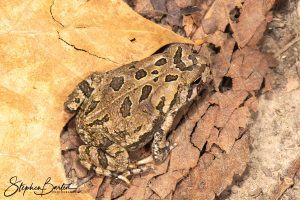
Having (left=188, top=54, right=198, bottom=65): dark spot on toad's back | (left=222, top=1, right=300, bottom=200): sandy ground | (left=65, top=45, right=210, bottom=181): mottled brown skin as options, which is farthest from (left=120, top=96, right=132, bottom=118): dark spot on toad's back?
(left=222, top=1, right=300, bottom=200): sandy ground

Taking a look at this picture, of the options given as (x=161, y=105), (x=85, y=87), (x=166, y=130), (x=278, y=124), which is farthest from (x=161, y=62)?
(x=278, y=124)

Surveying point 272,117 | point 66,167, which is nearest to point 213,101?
point 272,117

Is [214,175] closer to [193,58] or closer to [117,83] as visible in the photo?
[193,58]

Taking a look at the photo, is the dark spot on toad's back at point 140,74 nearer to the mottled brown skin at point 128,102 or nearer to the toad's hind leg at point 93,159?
the mottled brown skin at point 128,102

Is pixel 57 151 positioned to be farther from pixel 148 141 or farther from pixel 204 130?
pixel 204 130

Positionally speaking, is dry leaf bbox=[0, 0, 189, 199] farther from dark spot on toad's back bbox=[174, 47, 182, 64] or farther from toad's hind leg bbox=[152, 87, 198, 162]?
toad's hind leg bbox=[152, 87, 198, 162]

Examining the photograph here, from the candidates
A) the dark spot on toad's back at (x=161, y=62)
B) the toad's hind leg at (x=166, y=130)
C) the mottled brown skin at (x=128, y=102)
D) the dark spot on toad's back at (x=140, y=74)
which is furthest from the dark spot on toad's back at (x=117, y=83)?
the toad's hind leg at (x=166, y=130)
